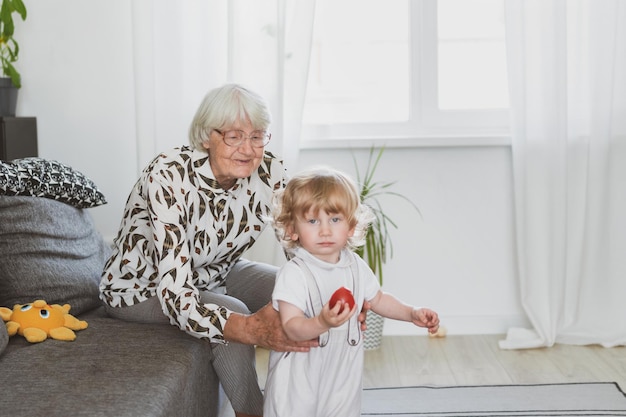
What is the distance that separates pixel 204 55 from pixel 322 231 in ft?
5.39

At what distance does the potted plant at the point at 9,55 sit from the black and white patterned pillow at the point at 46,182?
0.82m

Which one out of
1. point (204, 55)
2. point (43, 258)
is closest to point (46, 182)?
point (43, 258)

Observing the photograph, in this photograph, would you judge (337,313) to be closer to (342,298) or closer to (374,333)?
(342,298)

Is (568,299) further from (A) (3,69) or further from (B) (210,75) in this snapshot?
(A) (3,69)

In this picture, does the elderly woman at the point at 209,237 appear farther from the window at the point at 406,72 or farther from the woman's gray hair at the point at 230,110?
the window at the point at 406,72

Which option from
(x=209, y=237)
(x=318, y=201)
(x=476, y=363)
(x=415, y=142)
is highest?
(x=415, y=142)

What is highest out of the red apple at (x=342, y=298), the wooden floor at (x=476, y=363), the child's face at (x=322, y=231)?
the child's face at (x=322, y=231)

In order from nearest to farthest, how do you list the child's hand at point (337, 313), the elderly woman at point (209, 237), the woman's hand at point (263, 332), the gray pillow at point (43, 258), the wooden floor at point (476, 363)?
the child's hand at point (337, 313)
the woman's hand at point (263, 332)
the elderly woman at point (209, 237)
the gray pillow at point (43, 258)
the wooden floor at point (476, 363)

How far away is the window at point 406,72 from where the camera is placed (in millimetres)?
3727

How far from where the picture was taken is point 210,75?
348cm

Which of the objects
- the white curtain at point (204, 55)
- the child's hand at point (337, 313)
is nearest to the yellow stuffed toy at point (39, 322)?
the child's hand at point (337, 313)

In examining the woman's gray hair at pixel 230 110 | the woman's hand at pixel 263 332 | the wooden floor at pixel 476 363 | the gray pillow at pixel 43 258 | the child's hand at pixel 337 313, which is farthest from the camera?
the wooden floor at pixel 476 363

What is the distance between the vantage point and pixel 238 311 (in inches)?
92.1

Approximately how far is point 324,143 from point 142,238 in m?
1.38
